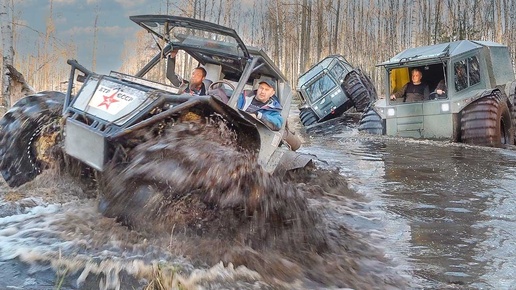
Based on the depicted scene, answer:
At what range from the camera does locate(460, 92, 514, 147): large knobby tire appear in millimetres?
10461

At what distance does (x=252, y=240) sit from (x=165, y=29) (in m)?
2.62

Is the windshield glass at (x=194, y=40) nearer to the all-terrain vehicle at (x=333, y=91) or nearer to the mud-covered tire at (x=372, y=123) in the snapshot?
the mud-covered tire at (x=372, y=123)

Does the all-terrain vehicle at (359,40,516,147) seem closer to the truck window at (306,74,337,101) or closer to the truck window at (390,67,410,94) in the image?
the truck window at (390,67,410,94)

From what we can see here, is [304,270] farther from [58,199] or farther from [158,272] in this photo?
[58,199]

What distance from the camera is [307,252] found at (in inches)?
143

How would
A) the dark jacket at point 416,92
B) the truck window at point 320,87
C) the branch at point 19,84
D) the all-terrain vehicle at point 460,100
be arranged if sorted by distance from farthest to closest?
1. the truck window at point 320,87
2. the dark jacket at point 416,92
3. the all-terrain vehicle at point 460,100
4. the branch at point 19,84

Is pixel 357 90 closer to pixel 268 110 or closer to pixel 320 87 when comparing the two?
pixel 320 87

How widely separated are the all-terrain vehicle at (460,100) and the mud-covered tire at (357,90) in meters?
3.39

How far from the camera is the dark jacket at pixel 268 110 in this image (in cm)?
530

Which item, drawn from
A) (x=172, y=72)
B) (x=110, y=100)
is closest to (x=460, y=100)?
(x=172, y=72)

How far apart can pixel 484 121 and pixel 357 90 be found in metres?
6.19

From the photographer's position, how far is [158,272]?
2797 millimetres

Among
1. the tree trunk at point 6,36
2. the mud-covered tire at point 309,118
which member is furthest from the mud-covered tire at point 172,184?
the mud-covered tire at point 309,118

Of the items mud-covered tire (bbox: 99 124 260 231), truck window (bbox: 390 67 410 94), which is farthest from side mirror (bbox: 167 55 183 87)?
truck window (bbox: 390 67 410 94)
